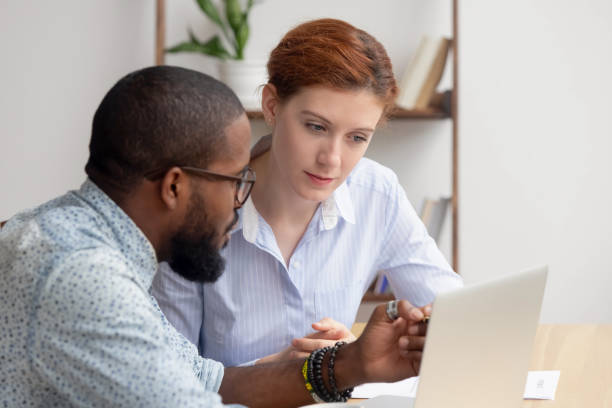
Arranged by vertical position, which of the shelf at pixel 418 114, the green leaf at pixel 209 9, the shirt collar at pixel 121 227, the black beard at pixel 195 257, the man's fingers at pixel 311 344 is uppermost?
the green leaf at pixel 209 9

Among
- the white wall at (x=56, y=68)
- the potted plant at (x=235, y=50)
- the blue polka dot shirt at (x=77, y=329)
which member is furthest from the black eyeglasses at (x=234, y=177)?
the white wall at (x=56, y=68)

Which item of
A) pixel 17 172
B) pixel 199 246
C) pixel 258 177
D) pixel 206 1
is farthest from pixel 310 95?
pixel 17 172

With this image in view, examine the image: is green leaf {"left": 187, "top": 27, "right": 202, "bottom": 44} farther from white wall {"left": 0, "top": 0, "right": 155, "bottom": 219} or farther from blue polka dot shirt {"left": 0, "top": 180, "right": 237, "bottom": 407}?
blue polka dot shirt {"left": 0, "top": 180, "right": 237, "bottom": 407}

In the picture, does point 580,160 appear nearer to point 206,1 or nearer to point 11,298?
point 206,1

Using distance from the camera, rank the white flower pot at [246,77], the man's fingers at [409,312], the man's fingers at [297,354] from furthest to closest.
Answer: the white flower pot at [246,77], the man's fingers at [297,354], the man's fingers at [409,312]

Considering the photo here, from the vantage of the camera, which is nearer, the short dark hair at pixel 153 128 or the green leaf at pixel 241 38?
the short dark hair at pixel 153 128

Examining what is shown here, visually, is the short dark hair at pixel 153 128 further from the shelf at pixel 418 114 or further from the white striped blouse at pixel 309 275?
the shelf at pixel 418 114

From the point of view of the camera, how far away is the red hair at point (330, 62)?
1.50 meters

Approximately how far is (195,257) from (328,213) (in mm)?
654

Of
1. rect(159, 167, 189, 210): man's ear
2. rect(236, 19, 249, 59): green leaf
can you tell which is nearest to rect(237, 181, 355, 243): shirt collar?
rect(159, 167, 189, 210): man's ear

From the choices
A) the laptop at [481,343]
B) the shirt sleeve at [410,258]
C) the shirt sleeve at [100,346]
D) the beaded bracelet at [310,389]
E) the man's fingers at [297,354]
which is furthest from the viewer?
the shirt sleeve at [410,258]

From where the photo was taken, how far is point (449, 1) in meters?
2.96

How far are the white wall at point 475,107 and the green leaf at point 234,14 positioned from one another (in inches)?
7.8

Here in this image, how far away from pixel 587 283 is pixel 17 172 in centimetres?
227
